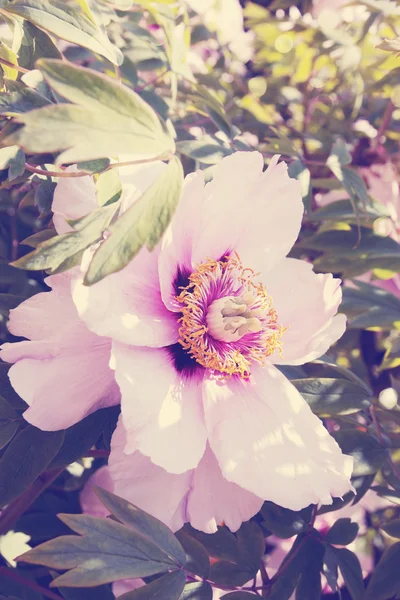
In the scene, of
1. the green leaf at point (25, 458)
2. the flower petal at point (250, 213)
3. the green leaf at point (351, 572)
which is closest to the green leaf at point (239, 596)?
the green leaf at point (351, 572)

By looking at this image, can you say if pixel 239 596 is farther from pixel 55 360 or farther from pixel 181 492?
pixel 55 360

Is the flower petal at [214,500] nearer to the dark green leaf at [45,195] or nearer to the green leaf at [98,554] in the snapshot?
the green leaf at [98,554]

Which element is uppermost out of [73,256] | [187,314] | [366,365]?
[73,256]

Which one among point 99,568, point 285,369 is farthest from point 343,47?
point 99,568

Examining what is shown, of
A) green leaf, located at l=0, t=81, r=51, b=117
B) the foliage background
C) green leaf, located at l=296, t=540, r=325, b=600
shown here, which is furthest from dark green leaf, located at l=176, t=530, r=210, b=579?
green leaf, located at l=0, t=81, r=51, b=117

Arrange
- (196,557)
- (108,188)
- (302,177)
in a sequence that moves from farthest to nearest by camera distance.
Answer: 1. (302,177)
2. (196,557)
3. (108,188)

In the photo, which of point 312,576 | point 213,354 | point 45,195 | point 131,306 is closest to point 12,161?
point 45,195

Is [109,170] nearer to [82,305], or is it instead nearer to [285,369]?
[82,305]
